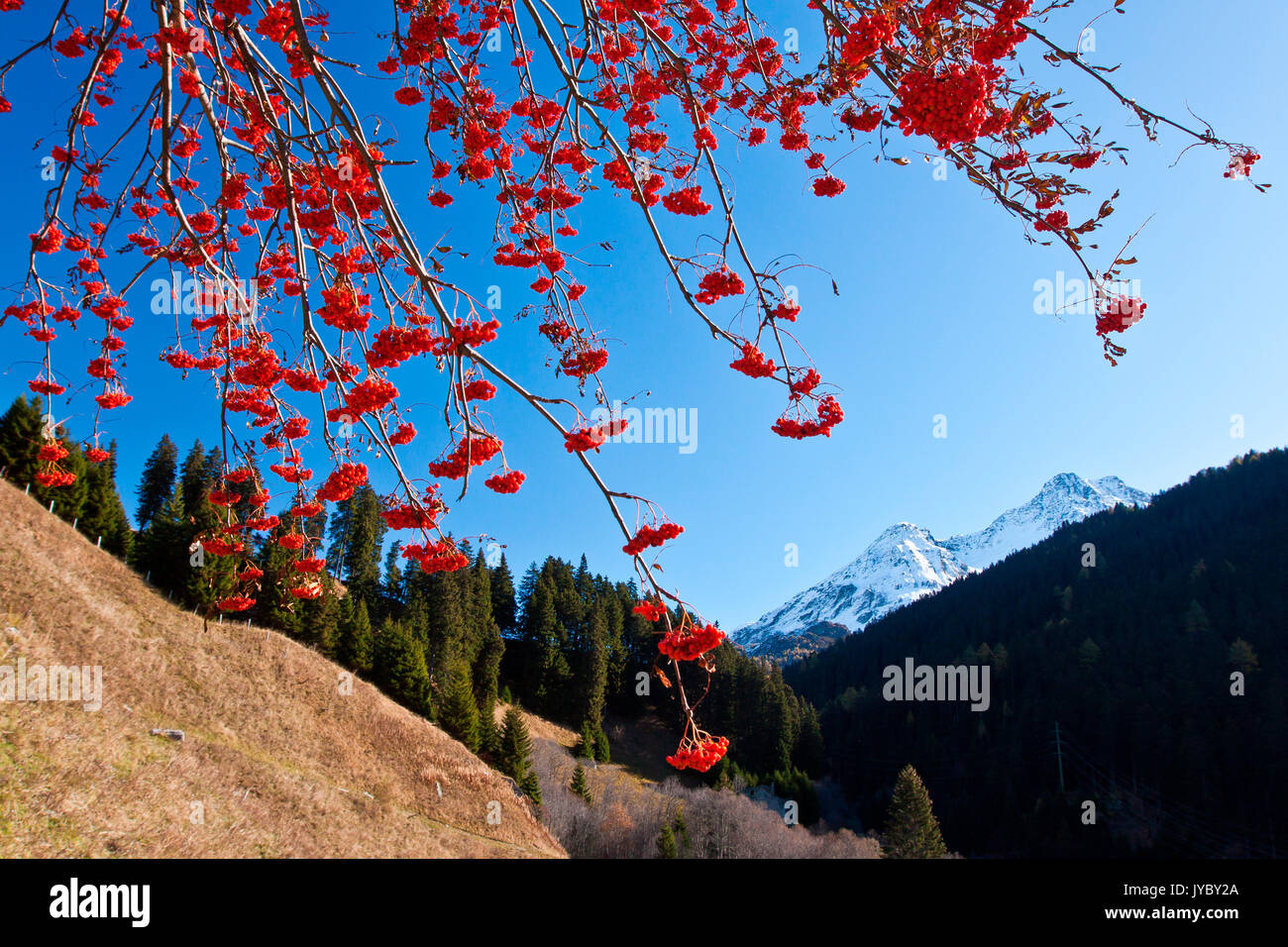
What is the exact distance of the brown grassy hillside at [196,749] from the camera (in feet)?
30.3

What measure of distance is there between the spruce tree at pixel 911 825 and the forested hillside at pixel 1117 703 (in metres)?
20.3

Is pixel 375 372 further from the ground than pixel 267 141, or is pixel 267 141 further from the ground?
pixel 267 141

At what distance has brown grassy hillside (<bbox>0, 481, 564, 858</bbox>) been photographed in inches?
363

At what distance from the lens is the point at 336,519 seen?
4428 cm

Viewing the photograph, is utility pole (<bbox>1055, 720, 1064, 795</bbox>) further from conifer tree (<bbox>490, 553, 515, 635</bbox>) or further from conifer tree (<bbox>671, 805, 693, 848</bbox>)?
conifer tree (<bbox>490, 553, 515, 635</bbox>)

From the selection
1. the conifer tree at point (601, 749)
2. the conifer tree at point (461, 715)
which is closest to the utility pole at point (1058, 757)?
the conifer tree at point (601, 749)

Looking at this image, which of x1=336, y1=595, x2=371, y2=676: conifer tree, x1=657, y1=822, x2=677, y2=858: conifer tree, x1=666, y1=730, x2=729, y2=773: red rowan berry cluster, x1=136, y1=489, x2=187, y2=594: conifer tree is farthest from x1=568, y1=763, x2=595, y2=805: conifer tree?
x1=666, y1=730, x2=729, y2=773: red rowan berry cluster

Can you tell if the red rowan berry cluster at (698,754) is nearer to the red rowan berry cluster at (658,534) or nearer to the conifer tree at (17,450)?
the red rowan berry cluster at (658,534)

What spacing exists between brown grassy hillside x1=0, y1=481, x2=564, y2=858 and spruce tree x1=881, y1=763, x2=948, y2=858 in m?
17.0
